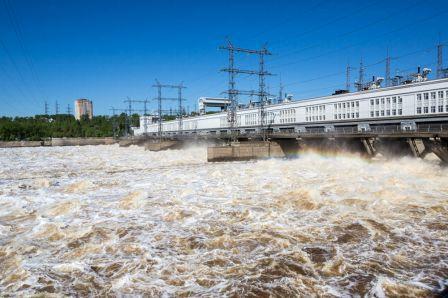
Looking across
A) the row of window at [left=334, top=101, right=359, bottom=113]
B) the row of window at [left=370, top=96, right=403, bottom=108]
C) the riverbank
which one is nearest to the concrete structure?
the riverbank

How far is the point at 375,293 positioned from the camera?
6945mm

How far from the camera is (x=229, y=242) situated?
1026 cm

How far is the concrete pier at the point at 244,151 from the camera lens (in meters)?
43.5

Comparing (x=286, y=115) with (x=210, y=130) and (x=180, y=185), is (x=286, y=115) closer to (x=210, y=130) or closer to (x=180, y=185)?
(x=210, y=130)

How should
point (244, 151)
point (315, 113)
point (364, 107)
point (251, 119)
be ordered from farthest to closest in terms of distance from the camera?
point (251, 119) → point (315, 113) → point (364, 107) → point (244, 151)

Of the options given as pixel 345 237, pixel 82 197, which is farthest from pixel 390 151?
pixel 82 197

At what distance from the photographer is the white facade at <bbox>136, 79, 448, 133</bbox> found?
44.2 meters

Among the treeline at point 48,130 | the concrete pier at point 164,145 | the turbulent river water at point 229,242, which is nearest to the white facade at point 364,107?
the concrete pier at point 164,145

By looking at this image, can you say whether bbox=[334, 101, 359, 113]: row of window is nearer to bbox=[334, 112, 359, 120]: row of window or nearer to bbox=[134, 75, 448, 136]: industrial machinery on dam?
bbox=[134, 75, 448, 136]: industrial machinery on dam

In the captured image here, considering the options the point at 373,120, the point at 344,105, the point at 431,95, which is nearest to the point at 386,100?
the point at 373,120

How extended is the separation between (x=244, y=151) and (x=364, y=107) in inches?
976

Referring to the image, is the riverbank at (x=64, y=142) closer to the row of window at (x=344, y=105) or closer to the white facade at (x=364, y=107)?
the white facade at (x=364, y=107)

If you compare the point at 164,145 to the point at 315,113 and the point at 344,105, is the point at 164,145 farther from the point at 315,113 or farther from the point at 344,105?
the point at 344,105

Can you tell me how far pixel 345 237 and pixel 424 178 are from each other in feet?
51.6
